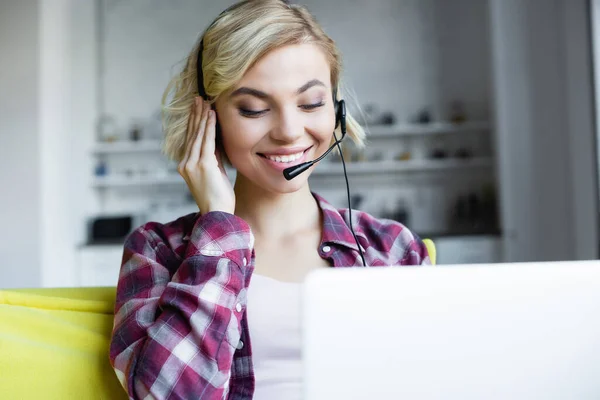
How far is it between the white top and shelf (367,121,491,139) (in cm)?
337

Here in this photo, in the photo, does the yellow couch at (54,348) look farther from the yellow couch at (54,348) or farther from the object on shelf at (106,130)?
the object on shelf at (106,130)

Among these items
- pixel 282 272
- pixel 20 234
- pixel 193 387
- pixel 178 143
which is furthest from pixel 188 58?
pixel 20 234

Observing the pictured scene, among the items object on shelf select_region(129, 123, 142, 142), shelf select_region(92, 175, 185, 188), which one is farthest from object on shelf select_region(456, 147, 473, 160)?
object on shelf select_region(129, 123, 142, 142)

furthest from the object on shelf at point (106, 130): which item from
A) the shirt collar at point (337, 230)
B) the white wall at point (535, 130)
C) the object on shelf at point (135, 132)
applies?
the shirt collar at point (337, 230)

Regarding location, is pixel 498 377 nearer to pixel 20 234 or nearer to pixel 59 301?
Answer: pixel 59 301

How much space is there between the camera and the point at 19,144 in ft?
12.1

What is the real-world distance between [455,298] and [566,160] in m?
3.61

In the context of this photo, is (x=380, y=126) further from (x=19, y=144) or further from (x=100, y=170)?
(x=19, y=144)

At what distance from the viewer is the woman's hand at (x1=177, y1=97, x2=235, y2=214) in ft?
3.18

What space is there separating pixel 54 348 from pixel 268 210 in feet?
1.39

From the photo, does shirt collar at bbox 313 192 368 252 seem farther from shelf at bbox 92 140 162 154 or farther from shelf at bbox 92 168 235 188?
shelf at bbox 92 140 162 154

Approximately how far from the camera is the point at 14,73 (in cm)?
366

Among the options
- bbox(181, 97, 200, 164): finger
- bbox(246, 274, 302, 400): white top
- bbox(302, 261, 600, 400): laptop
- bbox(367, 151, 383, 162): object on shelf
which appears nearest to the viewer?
bbox(302, 261, 600, 400): laptop

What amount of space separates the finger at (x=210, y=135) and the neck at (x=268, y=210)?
99 mm
